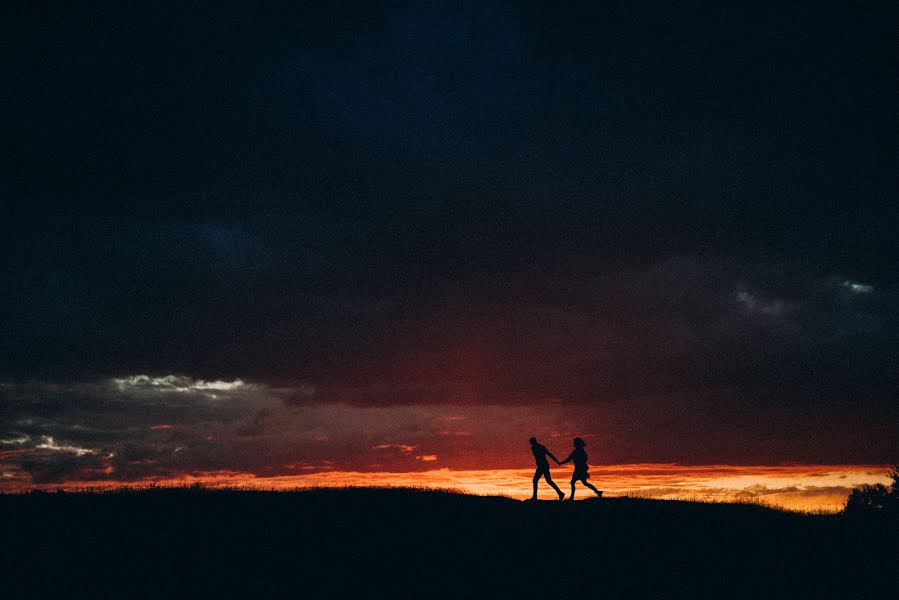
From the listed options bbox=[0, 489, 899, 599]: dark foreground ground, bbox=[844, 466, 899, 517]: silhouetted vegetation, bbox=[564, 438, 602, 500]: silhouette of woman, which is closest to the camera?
bbox=[0, 489, 899, 599]: dark foreground ground

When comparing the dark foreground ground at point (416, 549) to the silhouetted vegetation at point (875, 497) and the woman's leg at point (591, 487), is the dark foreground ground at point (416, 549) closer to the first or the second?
the woman's leg at point (591, 487)

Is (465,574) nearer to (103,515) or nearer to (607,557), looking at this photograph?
(607,557)

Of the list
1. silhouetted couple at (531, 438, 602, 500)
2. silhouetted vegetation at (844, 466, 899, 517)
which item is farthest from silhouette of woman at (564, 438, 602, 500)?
silhouetted vegetation at (844, 466, 899, 517)

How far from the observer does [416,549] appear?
71.1 feet

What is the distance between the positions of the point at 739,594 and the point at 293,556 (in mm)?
13048

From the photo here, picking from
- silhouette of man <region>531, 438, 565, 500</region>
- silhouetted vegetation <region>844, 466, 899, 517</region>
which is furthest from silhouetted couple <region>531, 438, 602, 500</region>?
silhouetted vegetation <region>844, 466, 899, 517</region>

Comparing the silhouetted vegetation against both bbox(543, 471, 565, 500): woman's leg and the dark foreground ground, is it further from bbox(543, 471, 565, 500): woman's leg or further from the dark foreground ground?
bbox(543, 471, 565, 500): woman's leg

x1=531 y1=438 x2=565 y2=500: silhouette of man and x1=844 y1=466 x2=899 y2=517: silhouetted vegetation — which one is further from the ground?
x1=531 y1=438 x2=565 y2=500: silhouette of man

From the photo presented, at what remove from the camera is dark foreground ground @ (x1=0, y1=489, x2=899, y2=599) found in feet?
60.2

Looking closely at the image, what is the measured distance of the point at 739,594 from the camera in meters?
19.0

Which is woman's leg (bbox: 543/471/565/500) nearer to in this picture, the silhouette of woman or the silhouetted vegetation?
the silhouette of woman

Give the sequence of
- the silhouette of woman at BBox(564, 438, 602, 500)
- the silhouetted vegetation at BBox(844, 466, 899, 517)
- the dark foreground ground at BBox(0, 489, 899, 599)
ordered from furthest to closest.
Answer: the silhouetted vegetation at BBox(844, 466, 899, 517)
the silhouette of woman at BBox(564, 438, 602, 500)
the dark foreground ground at BBox(0, 489, 899, 599)

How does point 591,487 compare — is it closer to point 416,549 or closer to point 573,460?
point 573,460

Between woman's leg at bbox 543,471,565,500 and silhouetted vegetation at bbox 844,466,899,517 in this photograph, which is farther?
silhouetted vegetation at bbox 844,466,899,517
